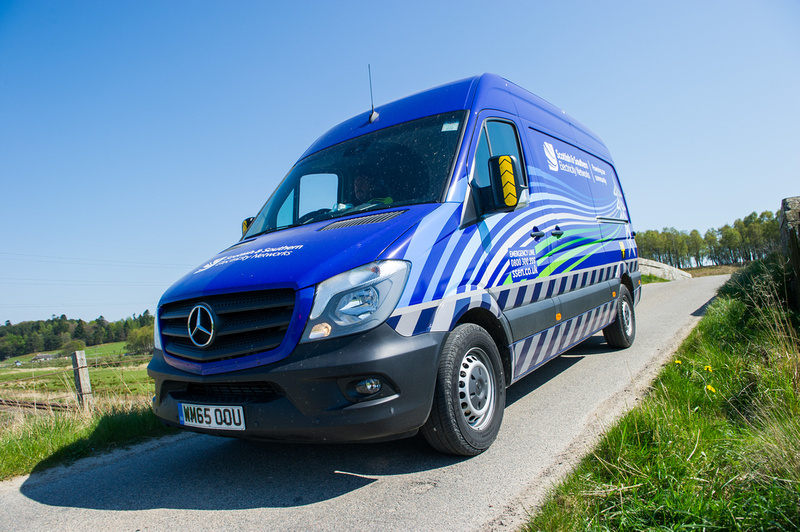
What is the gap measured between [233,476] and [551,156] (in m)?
4.02

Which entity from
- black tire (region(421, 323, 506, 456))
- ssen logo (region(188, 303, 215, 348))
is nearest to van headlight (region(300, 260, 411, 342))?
black tire (region(421, 323, 506, 456))

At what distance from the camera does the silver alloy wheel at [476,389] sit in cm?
315

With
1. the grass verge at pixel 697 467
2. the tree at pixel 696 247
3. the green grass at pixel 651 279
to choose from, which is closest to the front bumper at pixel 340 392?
the grass verge at pixel 697 467

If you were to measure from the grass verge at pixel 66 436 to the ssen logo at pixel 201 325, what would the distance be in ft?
6.28

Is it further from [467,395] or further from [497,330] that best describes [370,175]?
[467,395]

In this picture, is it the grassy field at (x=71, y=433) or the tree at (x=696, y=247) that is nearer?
the grassy field at (x=71, y=433)

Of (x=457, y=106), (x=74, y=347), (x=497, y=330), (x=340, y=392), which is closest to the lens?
(x=340, y=392)

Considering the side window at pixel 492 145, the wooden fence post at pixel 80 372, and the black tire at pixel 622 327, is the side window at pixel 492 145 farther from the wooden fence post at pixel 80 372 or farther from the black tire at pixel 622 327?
the wooden fence post at pixel 80 372

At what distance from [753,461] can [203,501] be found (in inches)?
109

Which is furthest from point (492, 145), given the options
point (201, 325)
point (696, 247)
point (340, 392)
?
point (696, 247)

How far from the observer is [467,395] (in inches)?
124

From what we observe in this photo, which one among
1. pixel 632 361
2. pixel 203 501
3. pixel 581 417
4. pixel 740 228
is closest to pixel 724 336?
pixel 632 361

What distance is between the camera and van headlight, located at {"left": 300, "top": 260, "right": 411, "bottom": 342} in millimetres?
2664

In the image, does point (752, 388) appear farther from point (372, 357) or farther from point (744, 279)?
point (744, 279)
